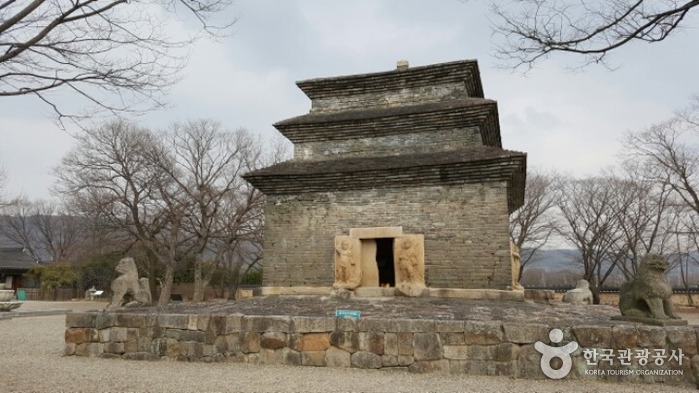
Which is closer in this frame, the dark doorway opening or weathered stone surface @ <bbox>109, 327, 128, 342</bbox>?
weathered stone surface @ <bbox>109, 327, 128, 342</bbox>

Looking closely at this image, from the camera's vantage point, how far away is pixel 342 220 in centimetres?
1188

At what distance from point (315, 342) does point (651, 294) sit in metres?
5.02

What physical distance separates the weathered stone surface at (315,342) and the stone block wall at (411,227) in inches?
171

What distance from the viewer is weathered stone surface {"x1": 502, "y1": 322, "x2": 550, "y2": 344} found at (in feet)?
21.2

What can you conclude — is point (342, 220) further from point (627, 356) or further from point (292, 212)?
point (627, 356)

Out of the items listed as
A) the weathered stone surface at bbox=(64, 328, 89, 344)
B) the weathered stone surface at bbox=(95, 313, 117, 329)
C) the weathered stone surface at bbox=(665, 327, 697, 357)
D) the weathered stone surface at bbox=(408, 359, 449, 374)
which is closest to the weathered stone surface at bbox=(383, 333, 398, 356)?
the weathered stone surface at bbox=(408, 359, 449, 374)

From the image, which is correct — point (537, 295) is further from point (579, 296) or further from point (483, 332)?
point (483, 332)

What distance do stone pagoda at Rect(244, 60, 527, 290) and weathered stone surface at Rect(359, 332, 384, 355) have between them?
148 inches

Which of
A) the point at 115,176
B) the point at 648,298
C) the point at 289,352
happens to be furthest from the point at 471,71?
the point at 115,176

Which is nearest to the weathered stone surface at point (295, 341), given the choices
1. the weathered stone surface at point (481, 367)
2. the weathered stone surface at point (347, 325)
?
the weathered stone surface at point (347, 325)

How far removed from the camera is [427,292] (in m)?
10.7

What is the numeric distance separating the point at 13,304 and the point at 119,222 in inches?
239

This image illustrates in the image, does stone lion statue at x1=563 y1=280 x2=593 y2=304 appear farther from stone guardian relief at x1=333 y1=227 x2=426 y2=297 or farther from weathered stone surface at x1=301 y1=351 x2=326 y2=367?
weathered stone surface at x1=301 y1=351 x2=326 y2=367

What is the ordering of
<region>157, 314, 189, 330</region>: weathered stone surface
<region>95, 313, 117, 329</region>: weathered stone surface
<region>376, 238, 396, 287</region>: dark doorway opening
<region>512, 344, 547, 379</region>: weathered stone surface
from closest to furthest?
1. <region>512, 344, 547, 379</region>: weathered stone surface
2. <region>157, 314, 189, 330</region>: weathered stone surface
3. <region>95, 313, 117, 329</region>: weathered stone surface
4. <region>376, 238, 396, 287</region>: dark doorway opening
